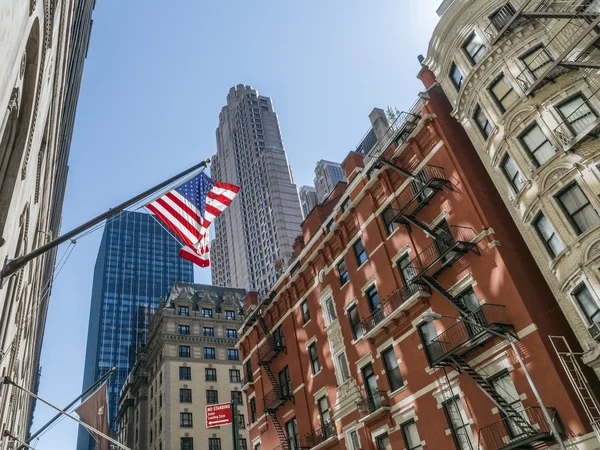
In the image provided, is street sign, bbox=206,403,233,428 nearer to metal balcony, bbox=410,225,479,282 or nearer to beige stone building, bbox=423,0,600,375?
metal balcony, bbox=410,225,479,282

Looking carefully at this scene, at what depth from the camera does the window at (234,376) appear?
68.4m

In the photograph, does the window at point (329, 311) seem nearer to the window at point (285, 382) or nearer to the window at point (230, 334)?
the window at point (285, 382)

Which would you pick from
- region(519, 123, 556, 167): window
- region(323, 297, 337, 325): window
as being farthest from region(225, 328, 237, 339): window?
region(519, 123, 556, 167): window

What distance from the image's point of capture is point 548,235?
73.5 feet

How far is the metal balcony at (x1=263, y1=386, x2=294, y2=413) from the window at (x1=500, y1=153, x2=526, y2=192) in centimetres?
2181

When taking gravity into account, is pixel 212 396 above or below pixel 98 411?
above

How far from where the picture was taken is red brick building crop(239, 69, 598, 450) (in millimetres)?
21797

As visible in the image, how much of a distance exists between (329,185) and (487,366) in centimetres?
14456

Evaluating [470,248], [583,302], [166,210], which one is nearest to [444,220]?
[470,248]

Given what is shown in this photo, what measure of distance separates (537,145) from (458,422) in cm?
1322

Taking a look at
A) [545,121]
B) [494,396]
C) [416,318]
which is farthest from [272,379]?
[545,121]

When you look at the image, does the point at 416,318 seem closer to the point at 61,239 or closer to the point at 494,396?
the point at 494,396

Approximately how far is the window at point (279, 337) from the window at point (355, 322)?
349 inches

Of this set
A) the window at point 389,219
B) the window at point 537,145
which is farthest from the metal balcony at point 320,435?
the window at point 537,145
